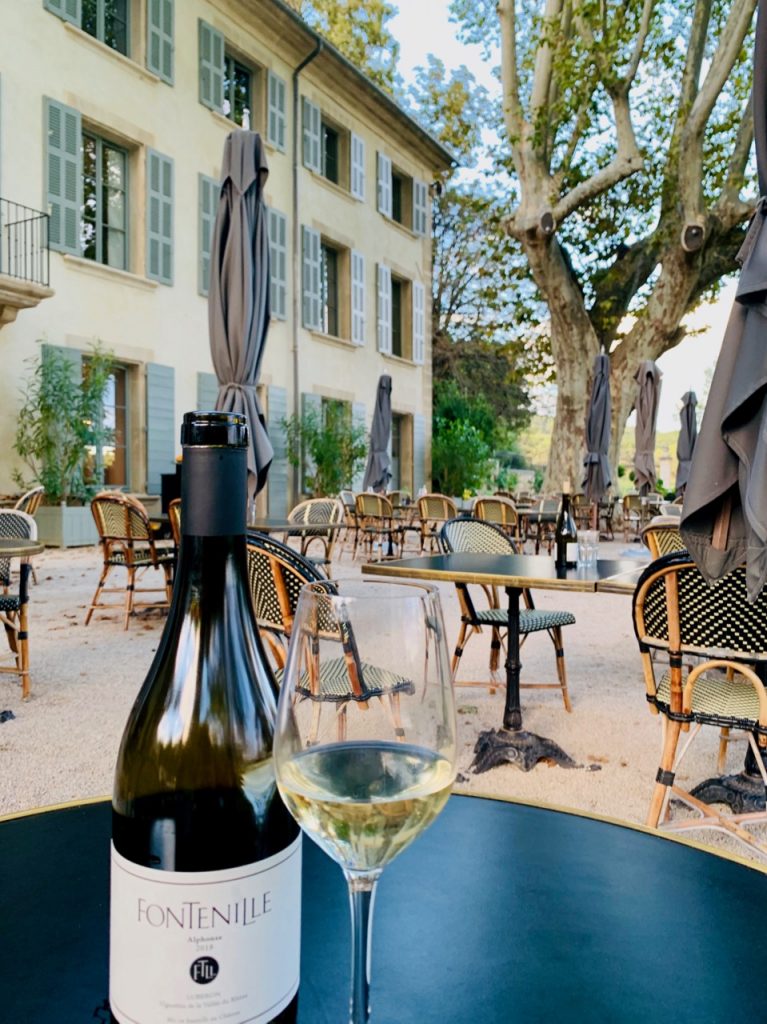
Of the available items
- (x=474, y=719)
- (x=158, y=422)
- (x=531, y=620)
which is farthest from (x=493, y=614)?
(x=158, y=422)

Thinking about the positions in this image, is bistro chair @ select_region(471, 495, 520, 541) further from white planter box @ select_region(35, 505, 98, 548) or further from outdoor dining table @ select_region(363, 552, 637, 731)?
white planter box @ select_region(35, 505, 98, 548)

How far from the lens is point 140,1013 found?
438 millimetres

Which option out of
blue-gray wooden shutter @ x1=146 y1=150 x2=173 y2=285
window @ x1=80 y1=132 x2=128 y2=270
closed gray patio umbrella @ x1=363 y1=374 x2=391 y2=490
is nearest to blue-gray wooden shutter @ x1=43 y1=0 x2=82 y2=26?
window @ x1=80 y1=132 x2=128 y2=270

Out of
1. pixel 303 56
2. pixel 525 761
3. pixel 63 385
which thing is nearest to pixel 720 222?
pixel 303 56

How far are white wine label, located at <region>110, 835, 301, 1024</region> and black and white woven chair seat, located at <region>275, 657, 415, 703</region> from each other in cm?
10

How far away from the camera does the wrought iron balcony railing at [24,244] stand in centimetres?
968

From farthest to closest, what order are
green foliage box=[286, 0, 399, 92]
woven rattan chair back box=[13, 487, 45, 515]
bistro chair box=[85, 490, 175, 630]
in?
1. green foliage box=[286, 0, 399, 92]
2. woven rattan chair back box=[13, 487, 45, 515]
3. bistro chair box=[85, 490, 175, 630]

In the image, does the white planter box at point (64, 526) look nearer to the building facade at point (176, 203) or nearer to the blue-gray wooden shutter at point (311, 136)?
the building facade at point (176, 203)

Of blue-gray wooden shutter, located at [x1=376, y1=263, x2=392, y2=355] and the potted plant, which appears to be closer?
the potted plant

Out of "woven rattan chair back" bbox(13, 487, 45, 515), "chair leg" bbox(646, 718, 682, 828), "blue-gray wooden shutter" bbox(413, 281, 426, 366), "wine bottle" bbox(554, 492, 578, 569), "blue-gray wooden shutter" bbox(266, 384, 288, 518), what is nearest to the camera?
"chair leg" bbox(646, 718, 682, 828)

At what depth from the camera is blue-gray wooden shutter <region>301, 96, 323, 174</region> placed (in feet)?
48.3

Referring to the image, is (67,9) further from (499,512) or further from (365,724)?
(365,724)

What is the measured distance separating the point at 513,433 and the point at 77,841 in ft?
81.3

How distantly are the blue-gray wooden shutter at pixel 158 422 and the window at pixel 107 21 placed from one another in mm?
4476
